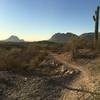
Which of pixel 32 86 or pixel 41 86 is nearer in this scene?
pixel 41 86

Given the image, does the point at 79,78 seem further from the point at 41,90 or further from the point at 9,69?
the point at 9,69

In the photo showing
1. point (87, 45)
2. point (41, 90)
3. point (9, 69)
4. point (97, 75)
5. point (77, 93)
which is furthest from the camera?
point (87, 45)

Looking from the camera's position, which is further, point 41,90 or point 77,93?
point 41,90

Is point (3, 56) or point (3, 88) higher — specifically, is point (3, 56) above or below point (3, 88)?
above

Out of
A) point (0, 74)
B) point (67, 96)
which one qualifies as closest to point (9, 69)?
point (0, 74)

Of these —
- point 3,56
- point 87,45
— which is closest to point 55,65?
point 3,56

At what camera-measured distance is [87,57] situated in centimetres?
1812

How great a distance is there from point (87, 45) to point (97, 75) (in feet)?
48.3

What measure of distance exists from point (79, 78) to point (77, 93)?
2317 millimetres

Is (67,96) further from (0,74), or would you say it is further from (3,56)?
(3,56)

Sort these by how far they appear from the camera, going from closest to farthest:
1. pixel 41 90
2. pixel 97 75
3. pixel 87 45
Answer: pixel 41 90 < pixel 97 75 < pixel 87 45

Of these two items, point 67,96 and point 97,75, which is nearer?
point 67,96

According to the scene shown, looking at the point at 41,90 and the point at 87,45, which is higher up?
the point at 87,45

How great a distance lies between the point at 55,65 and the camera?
57.6 ft
